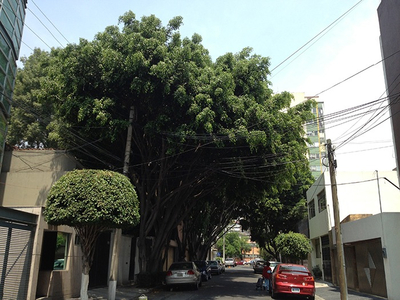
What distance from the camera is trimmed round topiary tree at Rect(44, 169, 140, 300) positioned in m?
9.83

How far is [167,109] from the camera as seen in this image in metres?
15.0

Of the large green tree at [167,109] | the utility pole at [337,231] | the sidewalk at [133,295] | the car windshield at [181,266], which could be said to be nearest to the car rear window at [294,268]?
the utility pole at [337,231]

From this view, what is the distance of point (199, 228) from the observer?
3412 centimetres

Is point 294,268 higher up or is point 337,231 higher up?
point 337,231

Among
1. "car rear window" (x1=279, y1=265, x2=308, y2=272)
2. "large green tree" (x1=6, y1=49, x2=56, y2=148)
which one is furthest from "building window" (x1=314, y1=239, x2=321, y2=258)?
"large green tree" (x1=6, y1=49, x2=56, y2=148)

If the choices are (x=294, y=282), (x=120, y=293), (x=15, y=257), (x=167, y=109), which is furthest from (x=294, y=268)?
(x=15, y=257)

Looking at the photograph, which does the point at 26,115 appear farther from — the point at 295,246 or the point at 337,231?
the point at 295,246

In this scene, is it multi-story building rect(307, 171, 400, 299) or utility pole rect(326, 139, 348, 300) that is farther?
multi-story building rect(307, 171, 400, 299)

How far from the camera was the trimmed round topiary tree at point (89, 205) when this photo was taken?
32.2 ft

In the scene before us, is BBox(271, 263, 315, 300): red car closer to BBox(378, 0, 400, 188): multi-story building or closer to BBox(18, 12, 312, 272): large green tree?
BBox(18, 12, 312, 272): large green tree

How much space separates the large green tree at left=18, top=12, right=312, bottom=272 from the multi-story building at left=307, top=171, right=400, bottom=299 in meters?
4.61

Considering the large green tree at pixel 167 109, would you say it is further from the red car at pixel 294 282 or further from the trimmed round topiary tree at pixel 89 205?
the red car at pixel 294 282

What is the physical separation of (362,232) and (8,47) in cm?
1819

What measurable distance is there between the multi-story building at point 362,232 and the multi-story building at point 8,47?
16244mm
